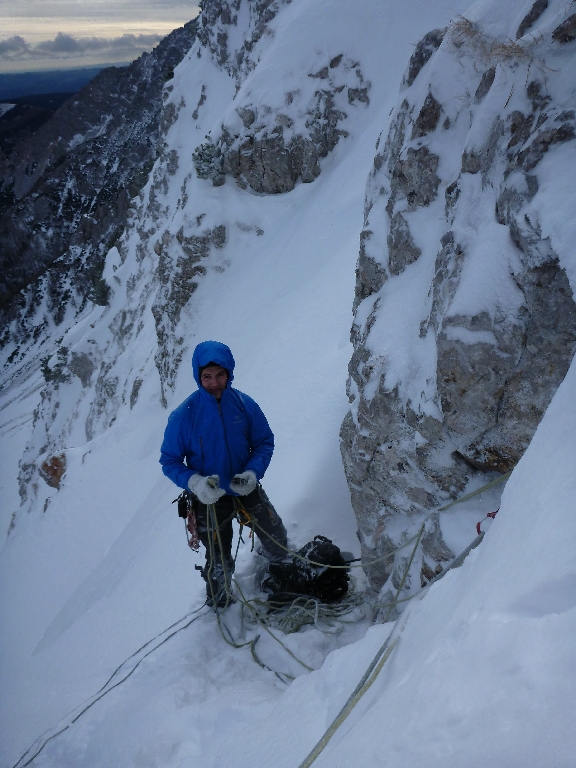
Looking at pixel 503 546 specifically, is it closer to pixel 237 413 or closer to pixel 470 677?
pixel 470 677

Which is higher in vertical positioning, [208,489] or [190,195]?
[190,195]

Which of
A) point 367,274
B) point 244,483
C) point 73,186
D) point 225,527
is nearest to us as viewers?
point 244,483

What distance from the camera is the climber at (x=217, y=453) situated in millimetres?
3021

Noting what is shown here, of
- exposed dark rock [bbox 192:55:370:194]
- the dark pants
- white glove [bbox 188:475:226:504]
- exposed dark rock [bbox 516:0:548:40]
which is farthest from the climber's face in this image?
exposed dark rock [bbox 192:55:370:194]

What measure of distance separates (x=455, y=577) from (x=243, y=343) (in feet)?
26.9

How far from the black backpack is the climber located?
0.27 meters

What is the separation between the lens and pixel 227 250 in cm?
1243

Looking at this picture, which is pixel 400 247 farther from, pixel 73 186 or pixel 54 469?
pixel 73 186

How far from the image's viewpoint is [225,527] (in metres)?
3.44

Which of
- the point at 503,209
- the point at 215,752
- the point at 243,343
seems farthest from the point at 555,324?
the point at 243,343

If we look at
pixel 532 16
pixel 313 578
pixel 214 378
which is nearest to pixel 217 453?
pixel 214 378

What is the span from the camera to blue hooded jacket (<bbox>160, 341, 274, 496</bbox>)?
10.3ft

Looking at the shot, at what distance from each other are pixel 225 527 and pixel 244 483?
0.49 meters

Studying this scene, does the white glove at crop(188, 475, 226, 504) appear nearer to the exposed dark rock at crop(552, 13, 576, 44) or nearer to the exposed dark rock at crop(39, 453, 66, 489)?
the exposed dark rock at crop(552, 13, 576, 44)
